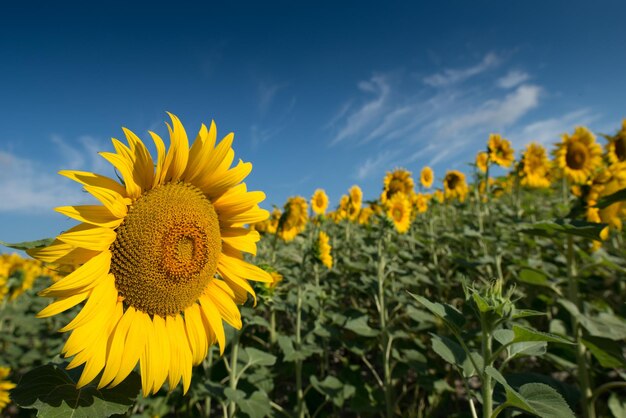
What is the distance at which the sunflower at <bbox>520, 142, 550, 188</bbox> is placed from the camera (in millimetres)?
5523

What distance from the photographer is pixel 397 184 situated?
21.5ft

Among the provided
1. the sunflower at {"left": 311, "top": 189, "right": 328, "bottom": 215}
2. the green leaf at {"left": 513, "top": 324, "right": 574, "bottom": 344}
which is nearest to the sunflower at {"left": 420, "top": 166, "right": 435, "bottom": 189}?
the sunflower at {"left": 311, "top": 189, "right": 328, "bottom": 215}

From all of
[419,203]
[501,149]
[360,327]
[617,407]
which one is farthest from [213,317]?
[419,203]

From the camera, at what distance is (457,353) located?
1584 millimetres

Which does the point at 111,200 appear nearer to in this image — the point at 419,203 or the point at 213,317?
the point at 213,317

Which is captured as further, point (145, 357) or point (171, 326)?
point (171, 326)

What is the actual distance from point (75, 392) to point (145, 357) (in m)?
0.22

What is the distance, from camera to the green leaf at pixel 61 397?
103 centimetres

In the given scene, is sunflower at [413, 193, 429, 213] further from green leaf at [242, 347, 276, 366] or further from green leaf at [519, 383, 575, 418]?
green leaf at [519, 383, 575, 418]

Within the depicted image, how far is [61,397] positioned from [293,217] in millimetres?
4044

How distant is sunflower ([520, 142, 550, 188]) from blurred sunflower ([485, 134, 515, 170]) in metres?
0.27

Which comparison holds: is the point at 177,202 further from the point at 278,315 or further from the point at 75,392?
the point at 278,315

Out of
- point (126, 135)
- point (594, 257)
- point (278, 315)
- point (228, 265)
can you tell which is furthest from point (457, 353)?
point (278, 315)

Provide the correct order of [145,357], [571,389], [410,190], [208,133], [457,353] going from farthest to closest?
[410,190] → [571,389] → [457,353] → [208,133] → [145,357]
